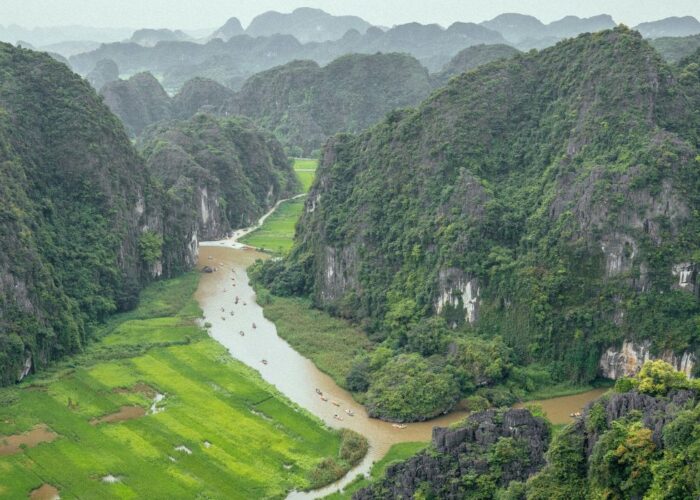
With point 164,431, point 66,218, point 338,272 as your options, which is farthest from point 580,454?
point 66,218

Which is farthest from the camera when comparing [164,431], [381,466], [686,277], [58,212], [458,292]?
[58,212]

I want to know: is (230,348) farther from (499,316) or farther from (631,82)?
(631,82)

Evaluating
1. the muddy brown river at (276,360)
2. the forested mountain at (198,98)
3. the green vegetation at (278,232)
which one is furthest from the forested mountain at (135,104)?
the muddy brown river at (276,360)

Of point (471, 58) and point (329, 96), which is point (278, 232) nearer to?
point (329, 96)

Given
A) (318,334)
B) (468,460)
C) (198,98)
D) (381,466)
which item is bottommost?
(381,466)

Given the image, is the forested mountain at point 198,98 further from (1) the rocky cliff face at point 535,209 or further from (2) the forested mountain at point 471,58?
(1) the rocky cliff face at point 535,209

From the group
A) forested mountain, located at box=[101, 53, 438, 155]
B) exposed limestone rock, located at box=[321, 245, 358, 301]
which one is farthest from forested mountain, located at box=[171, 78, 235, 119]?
exposed limestone rock, located at box=[321, 245, 358, 301]
